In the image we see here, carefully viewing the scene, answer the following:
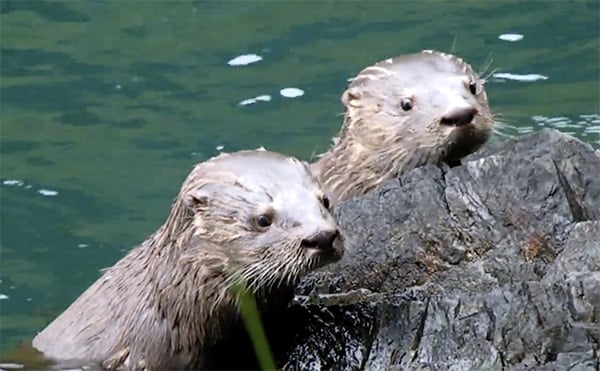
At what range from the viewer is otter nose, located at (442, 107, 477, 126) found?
6.14m

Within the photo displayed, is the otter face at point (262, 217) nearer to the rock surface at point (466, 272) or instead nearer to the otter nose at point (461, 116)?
the rock surface at point (466, 272)

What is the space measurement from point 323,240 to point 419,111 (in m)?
1.95

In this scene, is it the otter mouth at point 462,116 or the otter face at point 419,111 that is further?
the otter face at point 419,111

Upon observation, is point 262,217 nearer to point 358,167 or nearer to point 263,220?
point 263,220

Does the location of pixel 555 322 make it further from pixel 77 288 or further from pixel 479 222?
pixel 77 288

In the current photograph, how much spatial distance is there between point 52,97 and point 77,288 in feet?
7.48

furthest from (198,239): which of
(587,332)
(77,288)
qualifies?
(77,288)

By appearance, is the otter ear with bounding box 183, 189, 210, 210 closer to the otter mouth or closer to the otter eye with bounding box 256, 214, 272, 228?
the otter eye with bounding box 256, 214, 272, 228

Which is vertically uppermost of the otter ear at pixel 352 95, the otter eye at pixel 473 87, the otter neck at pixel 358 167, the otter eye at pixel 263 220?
the otter eye at pixel 263 220

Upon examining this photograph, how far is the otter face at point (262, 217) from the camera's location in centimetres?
486

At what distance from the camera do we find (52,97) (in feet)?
32.7

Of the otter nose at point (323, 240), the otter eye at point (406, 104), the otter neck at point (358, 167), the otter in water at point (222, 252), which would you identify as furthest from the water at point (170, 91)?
the otter nose at point (323, 240)

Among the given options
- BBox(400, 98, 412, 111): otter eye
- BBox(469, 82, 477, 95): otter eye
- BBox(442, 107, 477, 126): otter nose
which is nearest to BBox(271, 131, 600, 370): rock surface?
BBox(442, 107, 477, 126): otter nose

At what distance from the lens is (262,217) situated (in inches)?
199
